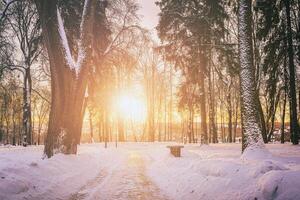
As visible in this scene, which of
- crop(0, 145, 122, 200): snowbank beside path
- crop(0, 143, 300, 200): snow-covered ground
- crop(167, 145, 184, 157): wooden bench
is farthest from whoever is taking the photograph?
crop(167, 145, 184, 157): wooden bench

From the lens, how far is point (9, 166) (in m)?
9.59

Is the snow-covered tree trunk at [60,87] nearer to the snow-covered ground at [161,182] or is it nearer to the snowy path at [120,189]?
the snow-covered ground at [161,182]

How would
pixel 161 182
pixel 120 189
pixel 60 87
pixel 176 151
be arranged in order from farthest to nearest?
pixel 176 151
pixel 60 87
pixel 161 182
pixel 120 189

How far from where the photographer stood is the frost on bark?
40.4 ft

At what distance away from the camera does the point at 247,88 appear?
41.4ft

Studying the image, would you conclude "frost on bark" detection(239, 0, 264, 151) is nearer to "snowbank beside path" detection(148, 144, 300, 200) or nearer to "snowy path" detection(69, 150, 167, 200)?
"snowbank beside path" detection(148, 144, 300, 200)

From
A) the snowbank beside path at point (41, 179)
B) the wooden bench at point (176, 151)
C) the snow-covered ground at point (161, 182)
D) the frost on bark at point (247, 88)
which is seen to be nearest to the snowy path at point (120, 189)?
the snow-covered ground at point (161, 182)

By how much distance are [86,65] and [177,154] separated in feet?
21.8

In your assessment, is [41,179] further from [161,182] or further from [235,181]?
[235,181]

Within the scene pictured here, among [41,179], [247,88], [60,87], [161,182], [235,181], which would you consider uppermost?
[60,87]

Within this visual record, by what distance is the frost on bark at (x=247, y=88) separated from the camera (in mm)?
12320

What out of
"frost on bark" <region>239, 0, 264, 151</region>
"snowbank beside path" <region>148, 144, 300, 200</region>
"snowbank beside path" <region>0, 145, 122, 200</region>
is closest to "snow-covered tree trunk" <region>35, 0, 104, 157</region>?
"snowbank beside path" <region>0, 145, 122, 200</region>

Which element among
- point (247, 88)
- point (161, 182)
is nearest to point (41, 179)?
point (161, 182)

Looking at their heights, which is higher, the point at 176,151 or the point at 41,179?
the point at 176,151
